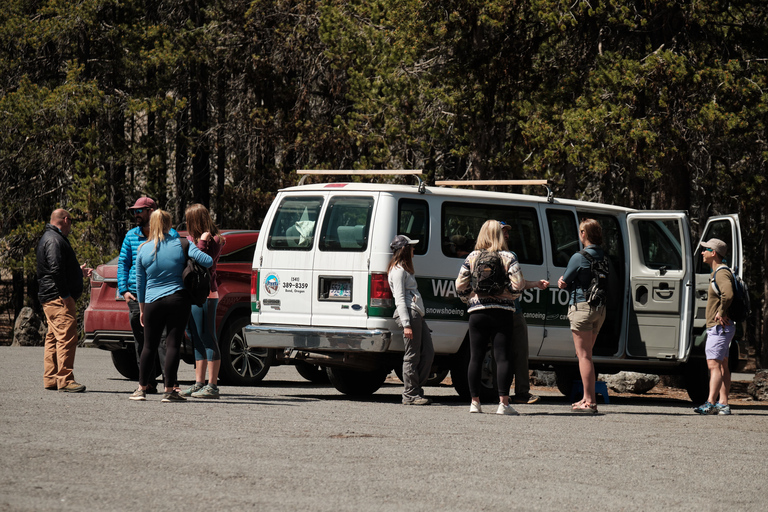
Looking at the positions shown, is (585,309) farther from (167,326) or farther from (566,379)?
(167,326)

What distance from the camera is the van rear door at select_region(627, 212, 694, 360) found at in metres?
12.2

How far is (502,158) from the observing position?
72.2ft

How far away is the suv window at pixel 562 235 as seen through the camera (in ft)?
39.9

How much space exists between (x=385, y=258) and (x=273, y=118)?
17858 millimetres

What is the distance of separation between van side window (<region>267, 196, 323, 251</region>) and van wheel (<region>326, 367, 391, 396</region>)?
1688mm

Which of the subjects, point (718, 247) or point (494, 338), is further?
point (718, 247)

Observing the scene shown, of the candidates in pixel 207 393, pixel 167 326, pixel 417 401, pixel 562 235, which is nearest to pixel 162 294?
pixel 167 326

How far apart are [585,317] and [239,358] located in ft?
14.3

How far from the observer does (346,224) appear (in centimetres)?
1123

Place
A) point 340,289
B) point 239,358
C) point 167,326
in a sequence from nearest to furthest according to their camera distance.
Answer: point 167,326, point 340,289, point 239,358

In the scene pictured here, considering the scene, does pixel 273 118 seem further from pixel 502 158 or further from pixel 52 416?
pixel 52 416

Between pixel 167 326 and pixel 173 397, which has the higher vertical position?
pixel 167 326

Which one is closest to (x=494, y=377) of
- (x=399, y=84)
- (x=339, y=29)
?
(x=399, y=84)

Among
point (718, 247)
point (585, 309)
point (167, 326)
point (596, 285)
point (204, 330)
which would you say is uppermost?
Answer: point (718, 247)
